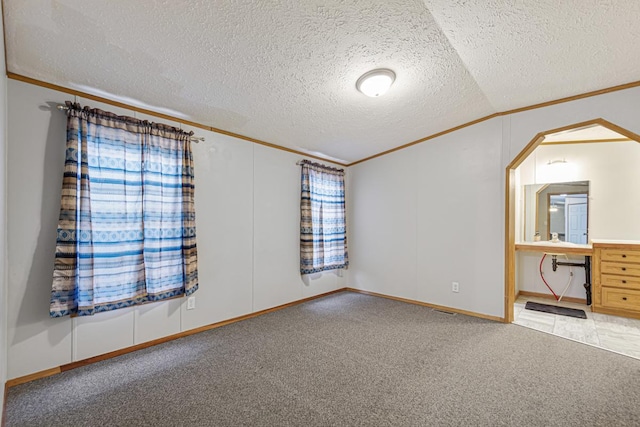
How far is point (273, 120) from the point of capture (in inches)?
→ 117

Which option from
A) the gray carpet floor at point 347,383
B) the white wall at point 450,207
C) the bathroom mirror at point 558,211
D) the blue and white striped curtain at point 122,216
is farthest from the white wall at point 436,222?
the blue and white striped curtain at point 122,216

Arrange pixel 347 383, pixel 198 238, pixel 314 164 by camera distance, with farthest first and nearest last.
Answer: pixel 314 164 → pixel 198 238 → pixel 347 383

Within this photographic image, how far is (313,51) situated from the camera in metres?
1.99

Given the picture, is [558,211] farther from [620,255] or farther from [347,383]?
[347,383]

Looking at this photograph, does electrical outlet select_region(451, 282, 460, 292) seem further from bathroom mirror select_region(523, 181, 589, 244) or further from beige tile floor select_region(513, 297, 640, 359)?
bathroom mirror select_region(523, 181, 589, 244)

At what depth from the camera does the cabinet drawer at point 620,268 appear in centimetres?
327

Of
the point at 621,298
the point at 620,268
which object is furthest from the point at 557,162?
the point at 621,298

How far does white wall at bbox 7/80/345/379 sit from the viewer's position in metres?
1.96

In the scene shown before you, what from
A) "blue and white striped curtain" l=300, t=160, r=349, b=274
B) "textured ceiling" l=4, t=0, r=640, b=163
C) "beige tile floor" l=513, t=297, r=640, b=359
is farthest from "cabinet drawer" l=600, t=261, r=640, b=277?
"blue and white striped curtain" l=300, t=160, r=349, b=274

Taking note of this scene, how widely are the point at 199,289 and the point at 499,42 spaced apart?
3370 millimetres

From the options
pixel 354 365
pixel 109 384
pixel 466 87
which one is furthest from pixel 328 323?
pixel 466 87

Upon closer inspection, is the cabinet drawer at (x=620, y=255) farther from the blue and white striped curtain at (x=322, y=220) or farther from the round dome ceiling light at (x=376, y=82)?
the round dome ceiling light at (x=376, y=82)

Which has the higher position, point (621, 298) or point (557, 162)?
point (557, 162)

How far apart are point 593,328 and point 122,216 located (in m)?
4.81
